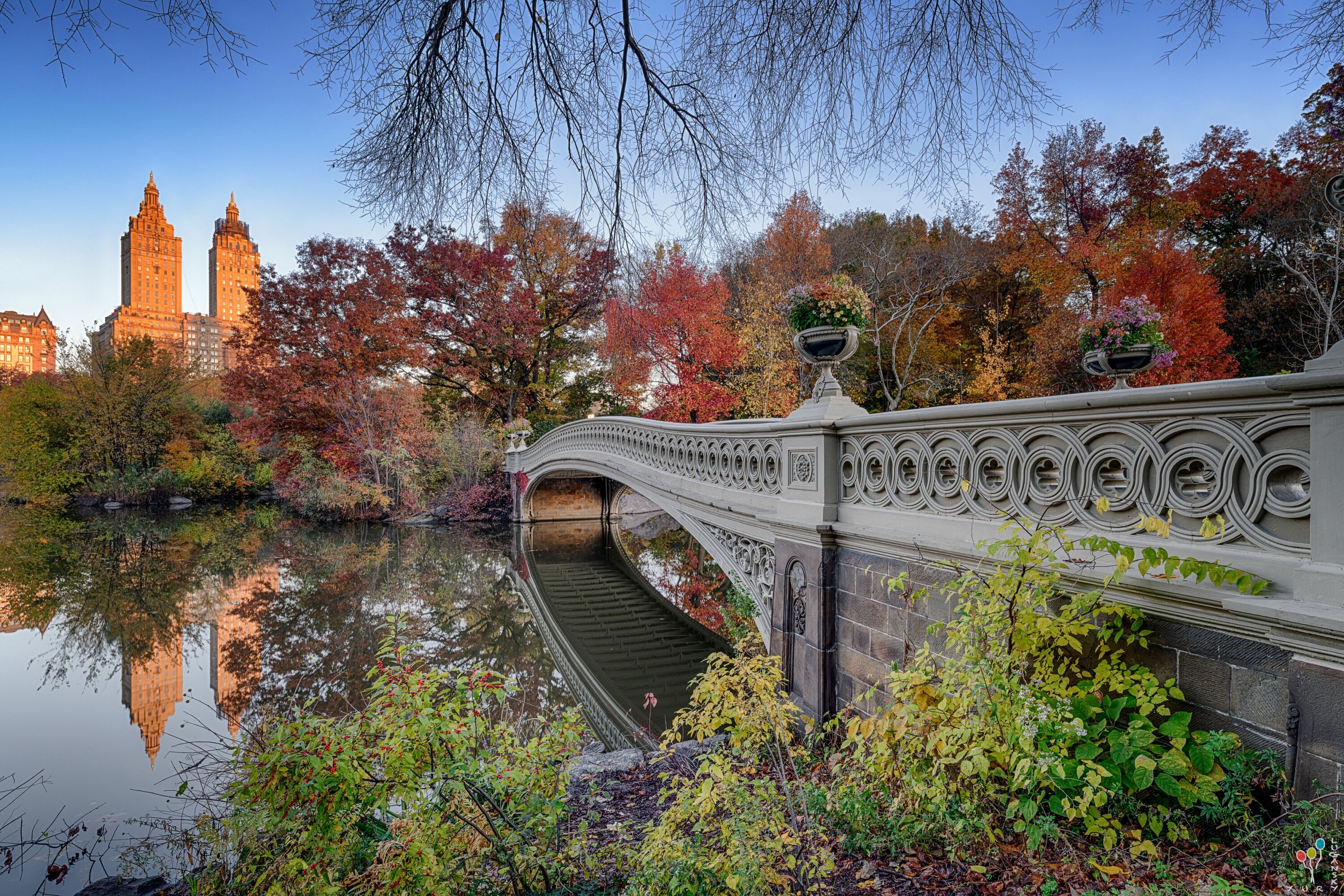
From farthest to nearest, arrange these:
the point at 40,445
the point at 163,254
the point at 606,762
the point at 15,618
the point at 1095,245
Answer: the point at 40,445 → the point at 1095,245 → the point at 15,618 → the point at 606,762 → the point at 163,254

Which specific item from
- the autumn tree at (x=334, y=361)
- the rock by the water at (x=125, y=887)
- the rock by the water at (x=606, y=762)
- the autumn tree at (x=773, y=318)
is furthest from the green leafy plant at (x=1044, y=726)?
the autumn tree at (x=334, y=361)

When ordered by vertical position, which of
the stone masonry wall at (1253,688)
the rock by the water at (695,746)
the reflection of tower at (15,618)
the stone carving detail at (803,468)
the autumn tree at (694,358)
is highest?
the autumn tree at (694,358)

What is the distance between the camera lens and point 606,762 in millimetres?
5016

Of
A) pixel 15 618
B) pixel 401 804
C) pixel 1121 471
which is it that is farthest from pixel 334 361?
pixel 1121 471

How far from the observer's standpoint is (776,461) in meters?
5.95

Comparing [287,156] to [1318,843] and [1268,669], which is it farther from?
[1268,669]

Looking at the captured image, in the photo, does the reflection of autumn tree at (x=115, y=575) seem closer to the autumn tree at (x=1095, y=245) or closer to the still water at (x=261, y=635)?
the still water at (x=261, y=635)

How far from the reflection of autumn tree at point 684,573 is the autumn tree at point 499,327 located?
7.84 metres

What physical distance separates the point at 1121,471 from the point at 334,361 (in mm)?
22227

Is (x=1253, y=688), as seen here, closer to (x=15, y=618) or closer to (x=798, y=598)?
(x=798, y=598)

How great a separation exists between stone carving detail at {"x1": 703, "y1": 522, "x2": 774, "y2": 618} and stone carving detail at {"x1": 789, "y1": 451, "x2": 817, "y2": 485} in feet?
3.10

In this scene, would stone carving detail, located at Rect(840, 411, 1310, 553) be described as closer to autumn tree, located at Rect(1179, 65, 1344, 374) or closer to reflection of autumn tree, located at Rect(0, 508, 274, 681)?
reflection of autumn tree, located at Rect(0, 508, 274, 681)

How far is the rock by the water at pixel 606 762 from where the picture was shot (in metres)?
4.75

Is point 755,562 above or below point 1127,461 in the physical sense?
below
